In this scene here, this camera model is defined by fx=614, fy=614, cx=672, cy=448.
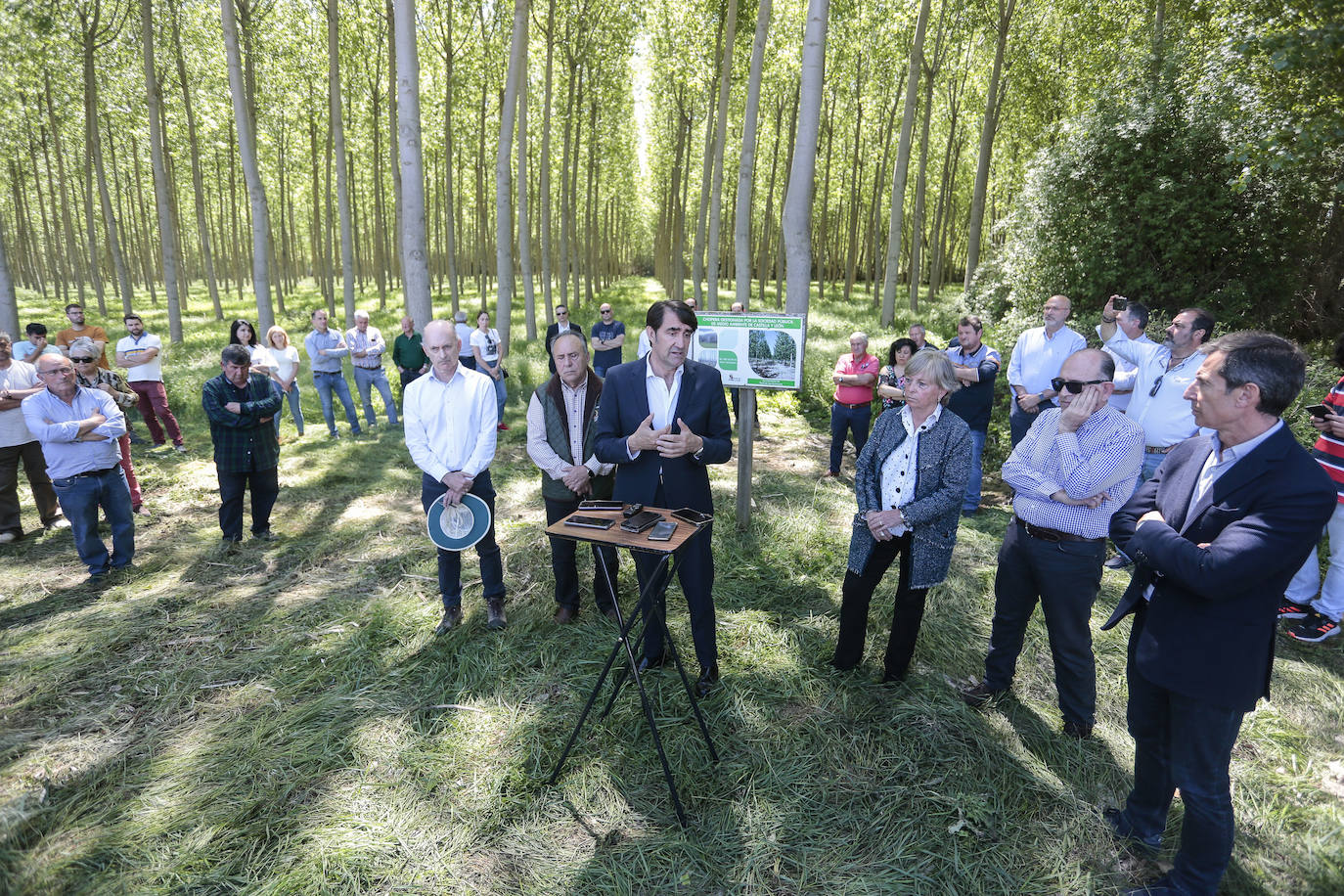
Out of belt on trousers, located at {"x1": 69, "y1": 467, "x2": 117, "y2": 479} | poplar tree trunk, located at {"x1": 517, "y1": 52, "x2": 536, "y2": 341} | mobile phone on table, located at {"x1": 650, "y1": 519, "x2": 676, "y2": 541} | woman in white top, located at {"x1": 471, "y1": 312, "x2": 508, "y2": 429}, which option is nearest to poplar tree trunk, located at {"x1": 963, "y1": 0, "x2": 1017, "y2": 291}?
poplar tree trunk, located at {"x1": 517, "y1": 52, "x2": 536, "y2": 341}

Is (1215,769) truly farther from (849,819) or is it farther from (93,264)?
(93,264)

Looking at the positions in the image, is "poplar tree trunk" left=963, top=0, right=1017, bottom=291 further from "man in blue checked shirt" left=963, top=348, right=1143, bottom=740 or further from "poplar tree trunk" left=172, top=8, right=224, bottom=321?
"poplar tree trunk" left=172, top=8, right=224, bottom=321

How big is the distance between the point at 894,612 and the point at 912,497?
2.82ft

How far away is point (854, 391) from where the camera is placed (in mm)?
7969

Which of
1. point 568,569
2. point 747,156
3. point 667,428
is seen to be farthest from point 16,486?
point 747,156

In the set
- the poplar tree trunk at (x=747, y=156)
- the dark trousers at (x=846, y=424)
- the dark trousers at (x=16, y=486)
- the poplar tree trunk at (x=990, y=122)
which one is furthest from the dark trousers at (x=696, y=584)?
the poplar tree trunk at (x=990, y=122)

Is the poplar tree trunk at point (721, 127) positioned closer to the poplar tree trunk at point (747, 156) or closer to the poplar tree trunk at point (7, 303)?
the poplar tree trunk at point (747, 156)

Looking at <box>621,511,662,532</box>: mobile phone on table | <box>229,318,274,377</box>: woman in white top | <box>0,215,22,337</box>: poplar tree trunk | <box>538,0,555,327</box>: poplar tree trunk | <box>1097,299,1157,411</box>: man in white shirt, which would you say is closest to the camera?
<box>621,511,662,532</box>: mobile phone on table

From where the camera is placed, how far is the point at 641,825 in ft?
10.3

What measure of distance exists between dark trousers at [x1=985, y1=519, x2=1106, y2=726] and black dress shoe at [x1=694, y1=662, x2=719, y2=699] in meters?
1.77

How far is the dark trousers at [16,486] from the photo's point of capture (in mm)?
6355

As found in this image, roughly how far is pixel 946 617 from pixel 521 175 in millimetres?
13845

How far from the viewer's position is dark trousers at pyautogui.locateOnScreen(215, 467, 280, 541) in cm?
636

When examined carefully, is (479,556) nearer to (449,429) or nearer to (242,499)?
(449,429)
